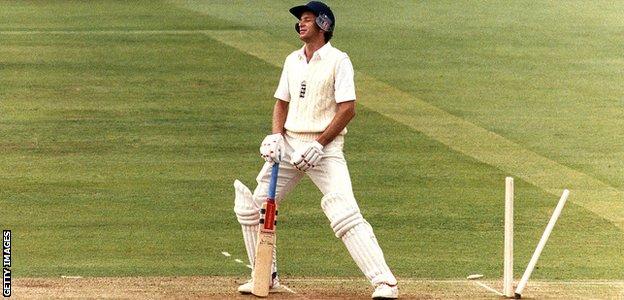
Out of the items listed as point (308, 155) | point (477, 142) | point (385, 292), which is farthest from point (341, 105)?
point (477, 142)

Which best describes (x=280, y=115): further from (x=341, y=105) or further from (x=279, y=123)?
(x=341, y=105)

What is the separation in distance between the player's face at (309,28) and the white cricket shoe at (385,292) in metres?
1.97

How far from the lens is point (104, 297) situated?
11984mm

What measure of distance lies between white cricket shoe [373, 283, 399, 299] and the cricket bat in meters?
0.83

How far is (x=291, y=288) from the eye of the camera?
12.7 metres

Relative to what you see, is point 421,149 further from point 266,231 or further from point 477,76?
point 266,231

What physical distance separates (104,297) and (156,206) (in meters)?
5.04

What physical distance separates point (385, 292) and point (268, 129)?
9530mm

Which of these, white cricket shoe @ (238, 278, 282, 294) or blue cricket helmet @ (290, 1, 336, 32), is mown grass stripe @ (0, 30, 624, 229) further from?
blue cricket helmet @ (290, 1, 336, 32)

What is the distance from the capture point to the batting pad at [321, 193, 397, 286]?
38.8 ft

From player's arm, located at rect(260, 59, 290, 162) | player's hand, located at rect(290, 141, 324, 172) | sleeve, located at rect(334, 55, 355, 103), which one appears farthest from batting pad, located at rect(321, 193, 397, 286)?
sleeve, located at rect(334, 55, 355, 103)

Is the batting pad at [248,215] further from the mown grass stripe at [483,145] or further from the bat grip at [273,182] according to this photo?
the mown grass stripe at [483,145]

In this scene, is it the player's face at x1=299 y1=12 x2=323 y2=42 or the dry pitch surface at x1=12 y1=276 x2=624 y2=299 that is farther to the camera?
the dry pitch surface at x1=12 y1=276 x2=624 y2=299

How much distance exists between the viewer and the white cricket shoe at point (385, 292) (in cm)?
1182
